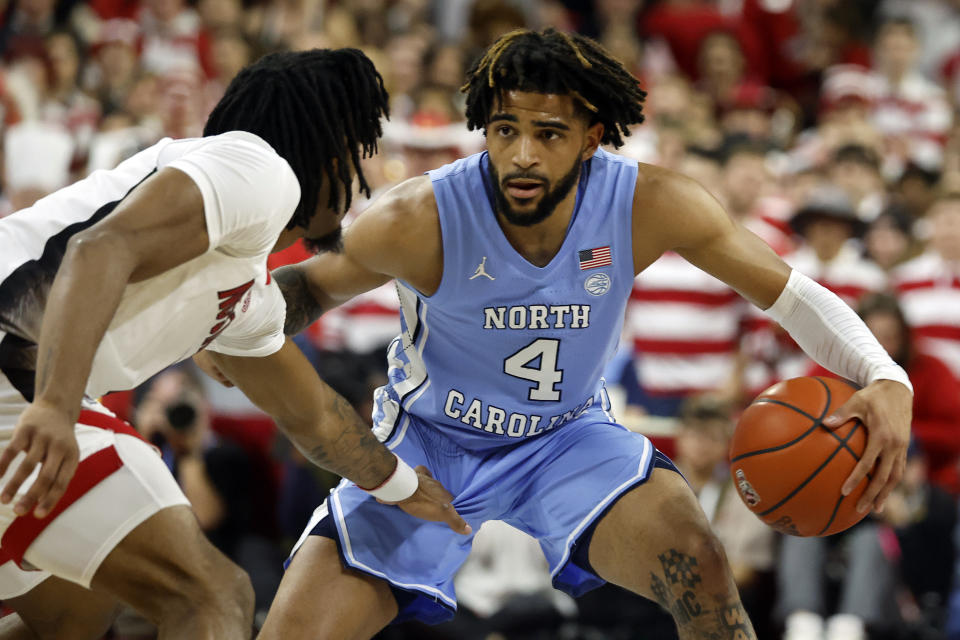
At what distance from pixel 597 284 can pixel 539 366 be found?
30 centimetres

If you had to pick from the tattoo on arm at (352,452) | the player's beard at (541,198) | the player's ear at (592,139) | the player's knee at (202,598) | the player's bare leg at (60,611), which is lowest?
the player's bare leg at (60,611)

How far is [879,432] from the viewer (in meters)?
3.39

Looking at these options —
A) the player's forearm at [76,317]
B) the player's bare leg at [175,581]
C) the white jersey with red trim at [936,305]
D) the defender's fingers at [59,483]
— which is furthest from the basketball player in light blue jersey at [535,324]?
the white jersey with red trim at [936,305]

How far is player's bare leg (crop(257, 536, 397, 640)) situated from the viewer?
3443 millimetres

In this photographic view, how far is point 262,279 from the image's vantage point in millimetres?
3180

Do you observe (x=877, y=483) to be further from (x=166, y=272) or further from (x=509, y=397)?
(x=166, y=272)

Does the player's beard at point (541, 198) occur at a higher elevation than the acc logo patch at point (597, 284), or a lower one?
higher

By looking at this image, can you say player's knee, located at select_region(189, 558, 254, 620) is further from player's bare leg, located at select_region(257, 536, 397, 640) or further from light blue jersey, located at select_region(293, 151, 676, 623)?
light blue jersey, located at select_region(293, 151, 676, 623)

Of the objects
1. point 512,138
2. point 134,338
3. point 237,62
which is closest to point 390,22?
point 237,62

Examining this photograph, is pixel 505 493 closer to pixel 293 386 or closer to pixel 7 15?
pixel 293 386

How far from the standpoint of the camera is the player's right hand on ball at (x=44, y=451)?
2.45 meters

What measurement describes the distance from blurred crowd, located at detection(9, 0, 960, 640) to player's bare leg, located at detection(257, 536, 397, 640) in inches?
78.4

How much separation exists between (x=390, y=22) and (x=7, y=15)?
291 cm

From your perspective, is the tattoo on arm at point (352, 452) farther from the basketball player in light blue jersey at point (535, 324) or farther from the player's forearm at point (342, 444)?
the basketball player in light blue jersey at point (535, 324)
